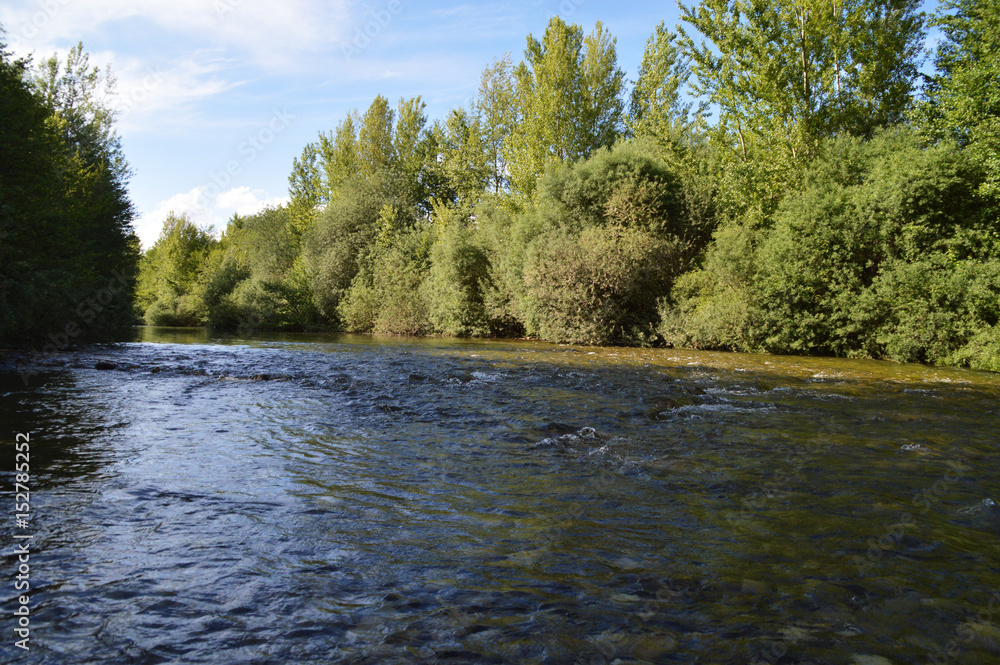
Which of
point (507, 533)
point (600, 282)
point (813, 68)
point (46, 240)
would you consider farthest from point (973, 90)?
point (46, 240)

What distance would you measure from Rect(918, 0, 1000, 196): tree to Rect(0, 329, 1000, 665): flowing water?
1107 cm

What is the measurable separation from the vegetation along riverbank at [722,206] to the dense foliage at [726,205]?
8 centimetres

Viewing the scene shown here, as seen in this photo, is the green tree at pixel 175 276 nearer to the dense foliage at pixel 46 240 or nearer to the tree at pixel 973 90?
the dense foliage at pixel 46 240

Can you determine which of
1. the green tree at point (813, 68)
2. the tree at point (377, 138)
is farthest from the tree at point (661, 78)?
the tree at point (377, 138)

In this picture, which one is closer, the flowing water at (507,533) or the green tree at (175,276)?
the flowing water at (507,533)

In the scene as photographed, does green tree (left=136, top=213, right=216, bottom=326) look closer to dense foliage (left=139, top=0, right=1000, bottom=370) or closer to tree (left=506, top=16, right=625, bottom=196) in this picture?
dense foliage (left=139, top=0, right=1000, bottom=370)

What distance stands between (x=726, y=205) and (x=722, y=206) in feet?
1.39

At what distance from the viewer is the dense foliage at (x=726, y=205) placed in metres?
17.8

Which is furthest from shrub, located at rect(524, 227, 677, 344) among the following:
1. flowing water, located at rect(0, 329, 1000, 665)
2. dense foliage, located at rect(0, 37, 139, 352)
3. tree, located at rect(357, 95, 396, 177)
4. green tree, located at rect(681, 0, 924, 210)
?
tree, located at rect(357, 95, 396, 177)

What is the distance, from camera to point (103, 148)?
1431 inches

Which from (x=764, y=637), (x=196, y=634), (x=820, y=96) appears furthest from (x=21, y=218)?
(x=820, y=96)

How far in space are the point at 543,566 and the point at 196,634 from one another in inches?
89.1

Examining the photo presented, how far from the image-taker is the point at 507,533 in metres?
4.82

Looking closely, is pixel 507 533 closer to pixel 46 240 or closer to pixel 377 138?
pixel 46 240
